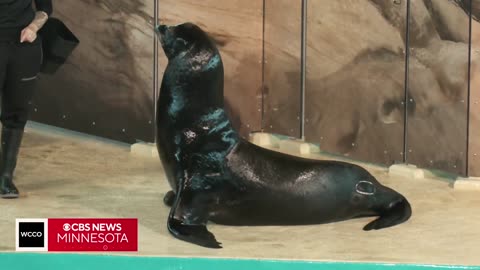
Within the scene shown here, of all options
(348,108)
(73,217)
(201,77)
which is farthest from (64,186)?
(348,108)

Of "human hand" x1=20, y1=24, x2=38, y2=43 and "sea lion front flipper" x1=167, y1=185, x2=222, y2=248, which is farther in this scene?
"human hand" x1=20, y1=24, x2=38, y2=43

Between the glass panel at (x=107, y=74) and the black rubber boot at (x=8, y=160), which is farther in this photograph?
the glass panel at (x=107, y=74)

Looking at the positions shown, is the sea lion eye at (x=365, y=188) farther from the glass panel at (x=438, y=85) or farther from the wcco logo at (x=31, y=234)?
the wcco logo at (x=31, y=234)

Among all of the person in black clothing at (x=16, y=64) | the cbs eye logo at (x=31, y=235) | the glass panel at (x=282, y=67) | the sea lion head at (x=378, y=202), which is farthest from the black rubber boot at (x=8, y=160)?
the glass panel at (x=282, y=67)

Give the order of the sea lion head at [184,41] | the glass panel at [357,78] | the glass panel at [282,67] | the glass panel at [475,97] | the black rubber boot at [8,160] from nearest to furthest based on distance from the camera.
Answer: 1. the sea lion head at [184,41]
2. the black rubber boot at [8,160]
3. the glass panel at [475,97]
4. the glass panel at [357,78]
5. the glass panel at [282,67]

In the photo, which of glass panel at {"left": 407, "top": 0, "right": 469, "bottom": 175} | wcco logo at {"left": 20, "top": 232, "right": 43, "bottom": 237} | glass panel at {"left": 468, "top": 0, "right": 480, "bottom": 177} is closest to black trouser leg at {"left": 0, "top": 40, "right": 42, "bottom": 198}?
wcco logo at {"left": 20, "top": 232, "right": 43, "bottom": 237}

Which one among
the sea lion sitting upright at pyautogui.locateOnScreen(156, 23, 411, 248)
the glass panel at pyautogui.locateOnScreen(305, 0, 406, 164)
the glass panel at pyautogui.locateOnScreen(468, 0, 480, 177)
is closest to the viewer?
the sea lion sitting upright at pyautogui.locateOnScreen(156, 23, 411, 248)

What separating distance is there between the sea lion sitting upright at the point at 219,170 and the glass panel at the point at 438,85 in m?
1.05

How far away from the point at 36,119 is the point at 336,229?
323cm

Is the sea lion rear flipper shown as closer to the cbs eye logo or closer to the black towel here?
the cbs eye logo

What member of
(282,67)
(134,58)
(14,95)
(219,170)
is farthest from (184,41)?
(282,67)

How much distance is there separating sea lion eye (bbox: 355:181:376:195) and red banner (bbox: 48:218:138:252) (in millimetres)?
984

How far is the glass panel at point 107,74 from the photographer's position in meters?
7.49

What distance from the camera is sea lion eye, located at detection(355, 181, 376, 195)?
5801mm
